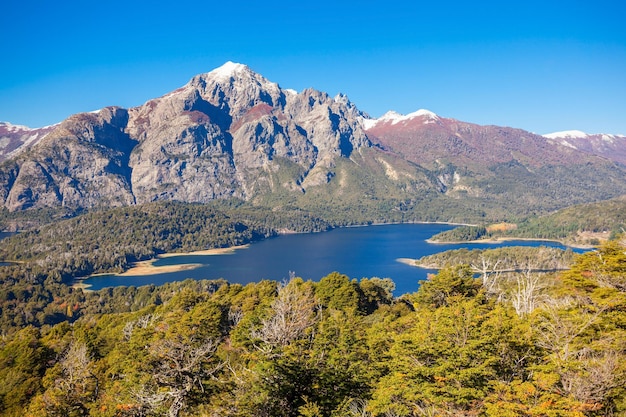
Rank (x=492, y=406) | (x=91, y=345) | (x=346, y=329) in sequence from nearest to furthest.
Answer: (x=492, y=406), (x=346, y=329), (x=91, y=345)

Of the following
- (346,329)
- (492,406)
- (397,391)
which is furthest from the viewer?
(346,329)

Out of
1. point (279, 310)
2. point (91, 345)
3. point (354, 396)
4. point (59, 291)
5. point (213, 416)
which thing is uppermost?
point (279, 310)

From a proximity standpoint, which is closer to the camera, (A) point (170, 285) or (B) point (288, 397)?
(B) point (288, 397)

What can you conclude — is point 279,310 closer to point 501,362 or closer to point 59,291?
point 501,362

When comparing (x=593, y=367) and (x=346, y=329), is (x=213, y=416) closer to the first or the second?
(x=346, y=329)

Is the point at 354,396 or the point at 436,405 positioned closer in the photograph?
the point at 436,405

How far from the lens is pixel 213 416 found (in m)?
23.3

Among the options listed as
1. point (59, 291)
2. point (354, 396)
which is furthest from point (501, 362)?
point (59, 291)

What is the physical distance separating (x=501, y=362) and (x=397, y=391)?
615 cm

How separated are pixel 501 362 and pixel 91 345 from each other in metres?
60.9

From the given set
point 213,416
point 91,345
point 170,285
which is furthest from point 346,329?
point 170,285

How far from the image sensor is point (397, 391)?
24.4m

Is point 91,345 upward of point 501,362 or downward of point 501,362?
downward

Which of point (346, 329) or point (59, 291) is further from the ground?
point (346, 329)
